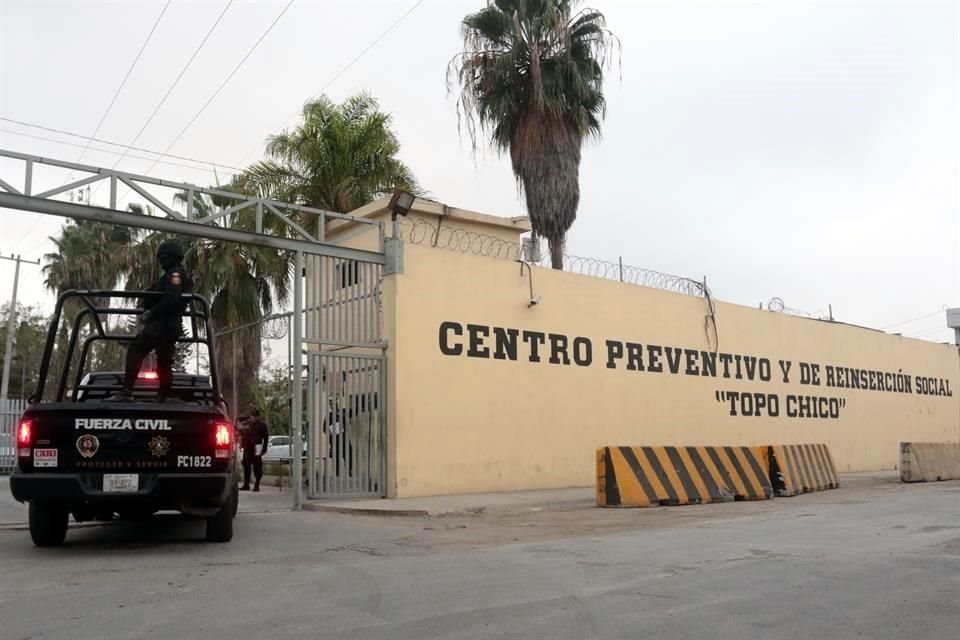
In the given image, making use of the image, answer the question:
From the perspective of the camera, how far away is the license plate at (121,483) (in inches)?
310

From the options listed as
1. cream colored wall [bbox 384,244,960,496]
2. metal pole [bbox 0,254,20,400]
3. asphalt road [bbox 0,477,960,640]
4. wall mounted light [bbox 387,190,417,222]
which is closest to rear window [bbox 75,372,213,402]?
A: asphalt road [bbox 0,477,960,640]

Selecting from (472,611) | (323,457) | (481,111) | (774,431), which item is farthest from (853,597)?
(481,111)

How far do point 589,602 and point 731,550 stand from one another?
2.91 meters

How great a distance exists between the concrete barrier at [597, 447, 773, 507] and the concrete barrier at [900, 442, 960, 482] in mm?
6175

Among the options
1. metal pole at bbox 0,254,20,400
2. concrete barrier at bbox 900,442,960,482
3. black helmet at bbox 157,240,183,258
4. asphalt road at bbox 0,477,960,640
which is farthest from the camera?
metal pole at bbox 0,254,20,400

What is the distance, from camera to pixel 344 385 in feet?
47.4

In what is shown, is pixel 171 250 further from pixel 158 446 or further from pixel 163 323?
pixel 158 446

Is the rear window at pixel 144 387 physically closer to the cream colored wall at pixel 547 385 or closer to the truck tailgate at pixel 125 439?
the truck tailgate at pixel 125 439

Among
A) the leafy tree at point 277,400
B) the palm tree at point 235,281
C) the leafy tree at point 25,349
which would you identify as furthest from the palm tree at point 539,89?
the leafy tree at point 25,349

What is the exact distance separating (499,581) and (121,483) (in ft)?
11.9

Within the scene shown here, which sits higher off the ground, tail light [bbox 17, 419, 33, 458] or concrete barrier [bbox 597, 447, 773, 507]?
tail light [bbox 17, 419, 33, 458]

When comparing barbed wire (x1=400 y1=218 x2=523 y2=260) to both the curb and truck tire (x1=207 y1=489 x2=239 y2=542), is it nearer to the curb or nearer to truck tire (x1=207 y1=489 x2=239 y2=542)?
the curb

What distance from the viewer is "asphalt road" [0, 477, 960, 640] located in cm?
523

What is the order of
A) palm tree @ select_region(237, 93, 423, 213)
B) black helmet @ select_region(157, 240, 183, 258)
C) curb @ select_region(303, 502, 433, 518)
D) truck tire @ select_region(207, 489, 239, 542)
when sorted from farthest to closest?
palm tree @ select_region(237, 93, 423, 213), curb @ select_region(303, 502, 433, 518), truck tire @ select_region(207, 489, 239, 542), black helmet @ select_region(157, 240, 183, 258)
